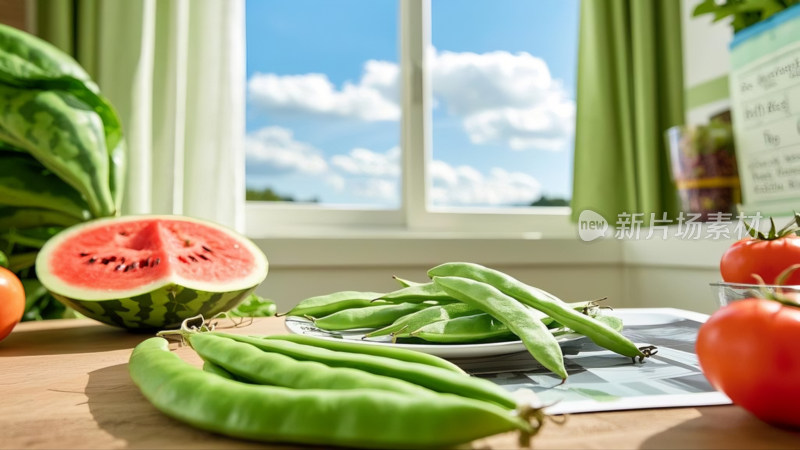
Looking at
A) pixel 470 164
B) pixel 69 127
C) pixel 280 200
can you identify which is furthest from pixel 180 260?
pixel 470 164

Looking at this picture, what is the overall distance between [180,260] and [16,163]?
0.49 metres

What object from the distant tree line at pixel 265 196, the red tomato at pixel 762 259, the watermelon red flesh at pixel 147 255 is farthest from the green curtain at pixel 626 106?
the watermelon red flesh at pixel 147 255

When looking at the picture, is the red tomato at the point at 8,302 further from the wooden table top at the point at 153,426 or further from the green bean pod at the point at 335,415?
the green bean pod at the point at 335,415

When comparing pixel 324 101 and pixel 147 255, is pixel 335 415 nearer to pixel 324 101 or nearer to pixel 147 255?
pixel 147 255

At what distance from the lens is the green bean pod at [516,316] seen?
0.63 metres

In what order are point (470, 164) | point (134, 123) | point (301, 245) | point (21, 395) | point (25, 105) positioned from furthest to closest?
point (470, 164), point (301, 245), point (134, 123), point (25, 105), point (21, 395)

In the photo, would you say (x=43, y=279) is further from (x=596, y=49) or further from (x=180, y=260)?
(x=596, y=49)

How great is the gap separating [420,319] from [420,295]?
116 mm

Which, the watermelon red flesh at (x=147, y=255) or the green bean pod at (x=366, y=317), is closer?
the green bean pod at (x=366, y=317)

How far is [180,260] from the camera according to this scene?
1099 millimetres

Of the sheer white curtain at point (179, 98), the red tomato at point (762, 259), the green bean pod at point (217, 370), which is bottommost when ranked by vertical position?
the green bean pod at point (217, 370)

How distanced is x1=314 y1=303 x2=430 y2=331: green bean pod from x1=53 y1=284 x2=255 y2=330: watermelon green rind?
0.27 metres

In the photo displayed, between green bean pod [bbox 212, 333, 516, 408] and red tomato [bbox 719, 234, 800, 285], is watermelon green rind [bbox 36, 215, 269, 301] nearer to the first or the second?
green bean pod [bbox 212, 333, 516, 408]

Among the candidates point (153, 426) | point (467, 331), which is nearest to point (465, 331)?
point (467, 331)
